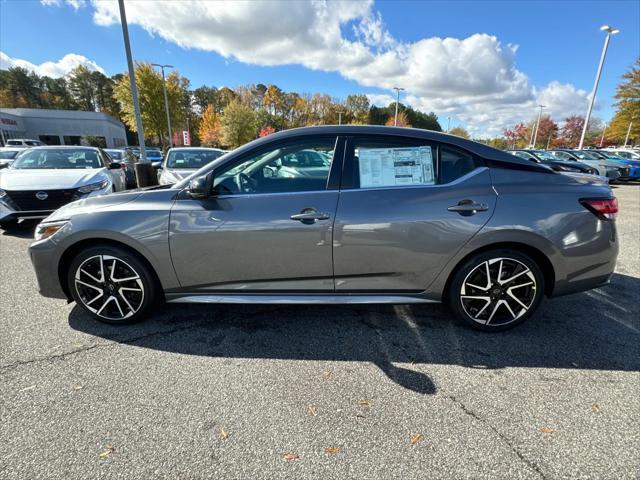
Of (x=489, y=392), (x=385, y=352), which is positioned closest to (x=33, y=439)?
(x=385, y=352)

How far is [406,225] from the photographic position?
2559mm

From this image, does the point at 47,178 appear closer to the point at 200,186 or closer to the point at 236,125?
the point at 200,186

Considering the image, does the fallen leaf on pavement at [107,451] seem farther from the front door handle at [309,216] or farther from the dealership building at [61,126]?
the dealership building at [61,126]

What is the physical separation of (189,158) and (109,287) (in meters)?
6.39

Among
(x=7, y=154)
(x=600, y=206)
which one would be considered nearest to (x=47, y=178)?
(x=600, y=206)

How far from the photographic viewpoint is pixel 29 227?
6.60 meters

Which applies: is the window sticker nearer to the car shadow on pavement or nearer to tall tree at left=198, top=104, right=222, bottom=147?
the car shadow on pavement

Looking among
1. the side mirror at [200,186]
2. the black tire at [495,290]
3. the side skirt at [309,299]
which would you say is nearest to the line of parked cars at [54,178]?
the side mirror at [200,186]

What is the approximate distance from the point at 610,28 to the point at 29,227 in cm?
3234

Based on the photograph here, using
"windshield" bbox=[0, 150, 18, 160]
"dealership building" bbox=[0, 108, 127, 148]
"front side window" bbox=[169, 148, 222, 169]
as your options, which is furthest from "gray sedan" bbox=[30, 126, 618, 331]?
"dealership building" bbox=[0, 108, 127, 148]

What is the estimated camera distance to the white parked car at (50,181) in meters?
5.44

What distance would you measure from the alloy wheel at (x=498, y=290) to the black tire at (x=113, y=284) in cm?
271

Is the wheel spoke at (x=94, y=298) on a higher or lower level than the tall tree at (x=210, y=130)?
lower

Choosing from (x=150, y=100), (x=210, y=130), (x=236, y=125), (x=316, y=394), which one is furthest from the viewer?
(x=210, y=130)
